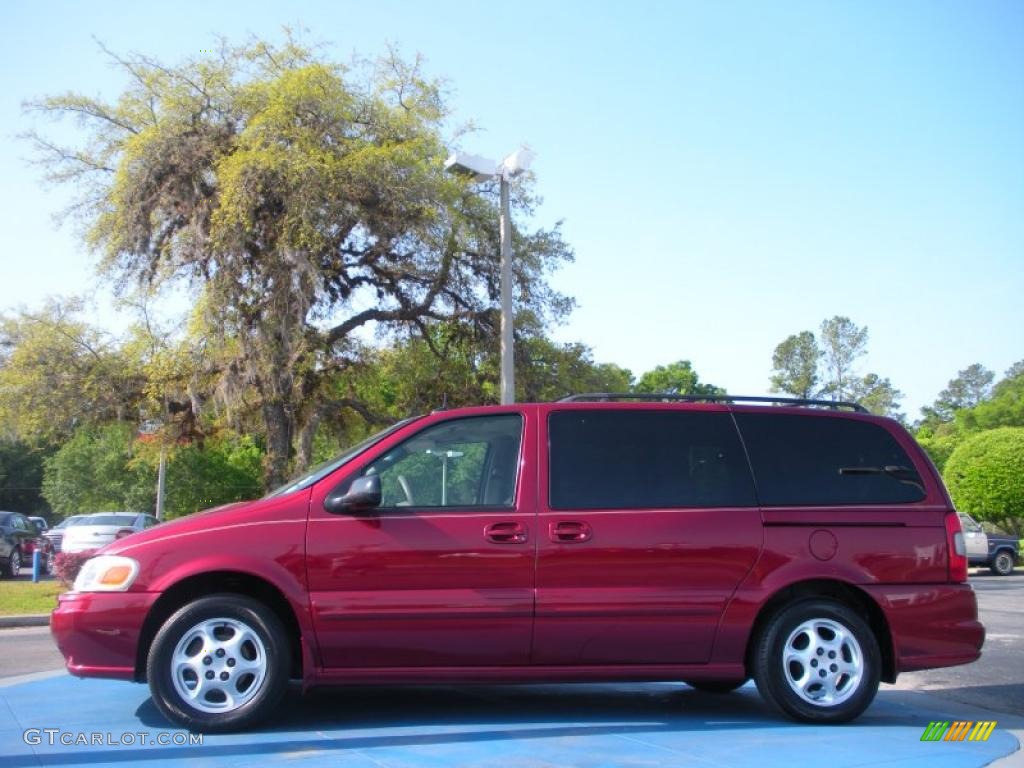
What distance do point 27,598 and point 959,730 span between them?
14.1 meters

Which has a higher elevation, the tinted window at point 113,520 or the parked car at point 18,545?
the tinted window at point 113,520

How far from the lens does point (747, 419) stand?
252 inches

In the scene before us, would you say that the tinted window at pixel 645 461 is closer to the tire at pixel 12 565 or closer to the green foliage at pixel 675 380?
the tire at pixel 12 565

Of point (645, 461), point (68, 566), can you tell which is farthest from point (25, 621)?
point (645, 461)

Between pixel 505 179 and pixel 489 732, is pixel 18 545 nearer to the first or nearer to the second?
pixel 505 179

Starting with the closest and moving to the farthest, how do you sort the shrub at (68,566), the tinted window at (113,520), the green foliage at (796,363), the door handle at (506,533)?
the door handle at (506,533) < the shrub at (68,566) < the tinted window at (113,520) < the green foliage at (796,363)

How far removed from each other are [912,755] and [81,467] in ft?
166

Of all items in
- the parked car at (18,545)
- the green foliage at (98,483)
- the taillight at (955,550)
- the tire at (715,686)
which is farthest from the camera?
the green foliage at (98,483)

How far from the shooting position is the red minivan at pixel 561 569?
5.53 meters

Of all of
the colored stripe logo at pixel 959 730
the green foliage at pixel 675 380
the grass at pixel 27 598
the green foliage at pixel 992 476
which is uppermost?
the green foliage at pixel 675 380

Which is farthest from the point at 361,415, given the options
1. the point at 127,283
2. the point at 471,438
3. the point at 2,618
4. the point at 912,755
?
the point at 912,755

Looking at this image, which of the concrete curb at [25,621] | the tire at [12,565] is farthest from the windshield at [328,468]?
the tire at [12,565]

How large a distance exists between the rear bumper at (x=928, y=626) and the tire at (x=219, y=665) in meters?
3.43

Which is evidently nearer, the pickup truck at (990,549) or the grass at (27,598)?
the grass at (27,598)
